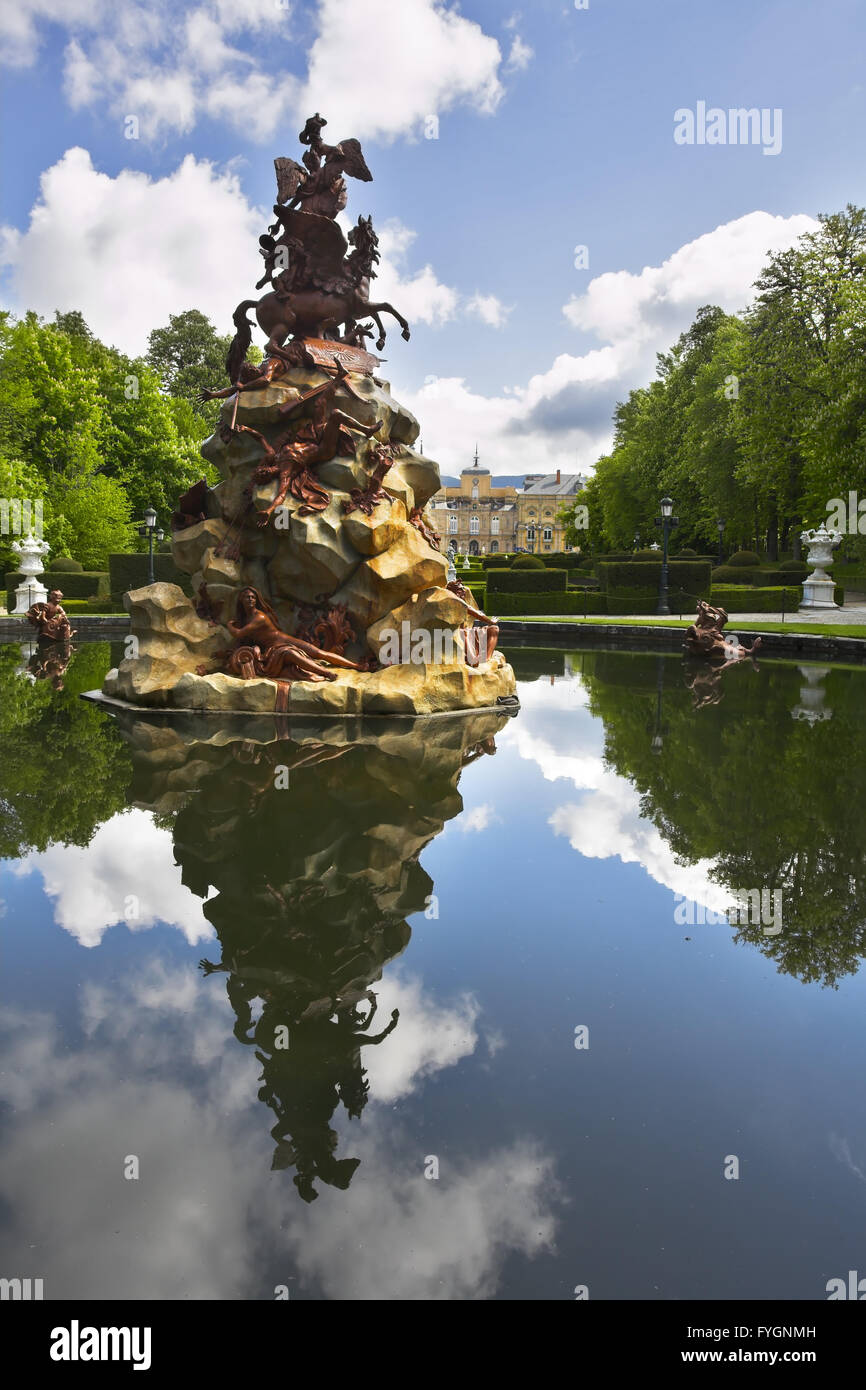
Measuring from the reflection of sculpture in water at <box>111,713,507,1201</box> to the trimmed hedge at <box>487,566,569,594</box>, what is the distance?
23921 mm

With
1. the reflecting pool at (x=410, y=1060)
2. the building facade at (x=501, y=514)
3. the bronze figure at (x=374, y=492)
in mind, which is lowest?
the reflecting pool at (x=410, y=1060)

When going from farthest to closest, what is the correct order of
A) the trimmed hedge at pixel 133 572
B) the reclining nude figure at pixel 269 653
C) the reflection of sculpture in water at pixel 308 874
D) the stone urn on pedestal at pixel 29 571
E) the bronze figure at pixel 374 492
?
the trimmed hedge at pixel 133 572
the stone urn on pedestal at pixel 29 571
the bronze figure at pixel 374 492
the reclining nude figure at pixel 269 653
the reflection of sculpture in water at pixel 308 874

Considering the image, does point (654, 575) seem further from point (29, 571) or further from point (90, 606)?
point (29, 571)

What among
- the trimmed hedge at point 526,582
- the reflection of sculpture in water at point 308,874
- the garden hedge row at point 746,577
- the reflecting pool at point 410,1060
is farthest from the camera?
the garden hedge row at point 746,577

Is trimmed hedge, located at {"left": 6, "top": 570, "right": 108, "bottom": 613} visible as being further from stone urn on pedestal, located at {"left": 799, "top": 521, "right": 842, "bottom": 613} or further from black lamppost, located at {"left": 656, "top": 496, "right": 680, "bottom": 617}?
stone urn on pedestal, located at {"left": 799, "top": 521, "right": 842, "bottom": 613}

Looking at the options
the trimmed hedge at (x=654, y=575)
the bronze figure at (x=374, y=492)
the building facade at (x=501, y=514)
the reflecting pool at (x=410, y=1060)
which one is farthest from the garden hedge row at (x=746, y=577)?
the building facade at (x=501, y=514)

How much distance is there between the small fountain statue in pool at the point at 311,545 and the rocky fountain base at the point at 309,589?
0.03 m

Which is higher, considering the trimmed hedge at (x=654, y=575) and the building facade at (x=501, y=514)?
the building facade at (x=501, y=514)

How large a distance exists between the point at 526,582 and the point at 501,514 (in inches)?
3680

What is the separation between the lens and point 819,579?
1312 inches

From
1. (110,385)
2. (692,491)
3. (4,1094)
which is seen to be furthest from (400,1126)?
(692,491)

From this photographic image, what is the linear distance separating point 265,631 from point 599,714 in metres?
5.48

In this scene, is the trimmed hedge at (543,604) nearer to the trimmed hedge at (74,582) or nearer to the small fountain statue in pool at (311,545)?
the trimmed hedge at (74,582)

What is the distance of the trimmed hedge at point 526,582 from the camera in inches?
1383
